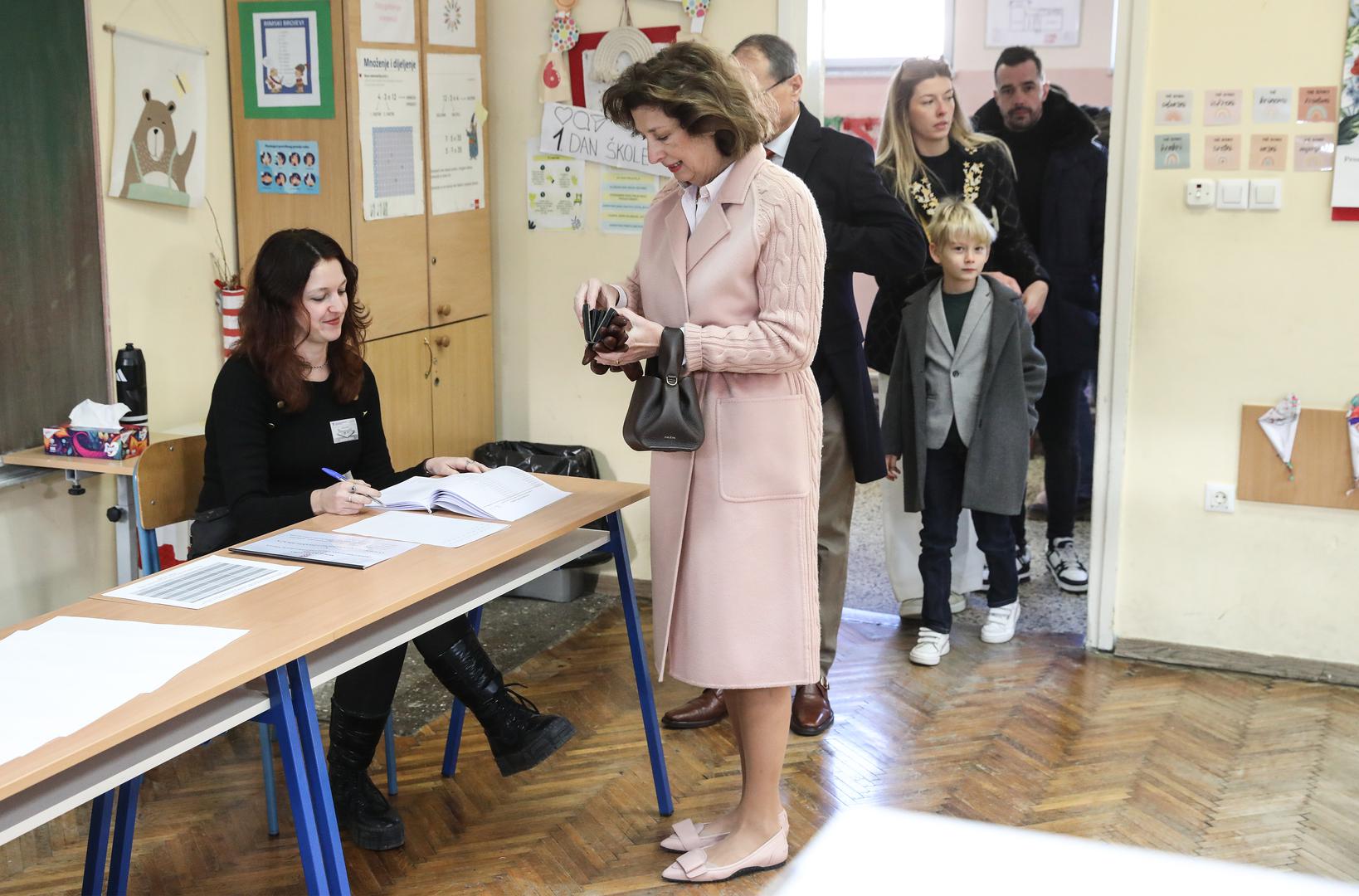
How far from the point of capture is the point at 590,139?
14.5 feet

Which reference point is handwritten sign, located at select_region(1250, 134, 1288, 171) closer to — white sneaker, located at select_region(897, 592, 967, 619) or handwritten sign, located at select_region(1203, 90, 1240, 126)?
handwritten sign, located at select_region(1203, 90, 1240, 126)

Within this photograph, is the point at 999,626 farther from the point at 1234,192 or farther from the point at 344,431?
the point at 344,431

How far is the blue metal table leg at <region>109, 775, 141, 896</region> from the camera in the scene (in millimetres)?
2301

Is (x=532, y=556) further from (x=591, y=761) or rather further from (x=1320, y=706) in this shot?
(x=1320, y=706)

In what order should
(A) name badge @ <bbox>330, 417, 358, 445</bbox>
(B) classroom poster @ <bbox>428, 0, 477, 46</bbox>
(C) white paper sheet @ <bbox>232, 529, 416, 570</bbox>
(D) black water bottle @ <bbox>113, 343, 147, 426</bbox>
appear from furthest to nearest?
(B) classroom poster @ <bbox>428, 0, 477, 46</bbox>
(D) black water bottle @ <bbox>113, 343, 147, 426</bbox>
(A) name badge @ <bbox>330, 417, 358, 445</bbox>
(C) white paper sheet @ <bbox>232, 529, 416, 570</bbox>

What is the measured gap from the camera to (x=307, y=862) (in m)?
1.99

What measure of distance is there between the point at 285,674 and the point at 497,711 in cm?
98

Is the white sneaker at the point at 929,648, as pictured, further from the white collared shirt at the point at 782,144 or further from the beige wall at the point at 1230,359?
the white collared shirt at the point at 782,144

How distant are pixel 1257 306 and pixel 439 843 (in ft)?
8.47

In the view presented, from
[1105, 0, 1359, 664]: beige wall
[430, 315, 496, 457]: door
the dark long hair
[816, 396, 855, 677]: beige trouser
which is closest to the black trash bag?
[430, 315, 496, 457]: door

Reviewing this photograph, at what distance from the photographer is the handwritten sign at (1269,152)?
365 centimetres

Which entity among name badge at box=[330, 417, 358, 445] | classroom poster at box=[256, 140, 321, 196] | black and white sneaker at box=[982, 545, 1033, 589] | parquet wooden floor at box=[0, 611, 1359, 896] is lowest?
parquet wooden floor at box=[0, 611, 1359, 896]

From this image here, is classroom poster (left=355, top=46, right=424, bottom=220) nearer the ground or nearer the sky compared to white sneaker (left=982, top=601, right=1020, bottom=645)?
nearer the sky

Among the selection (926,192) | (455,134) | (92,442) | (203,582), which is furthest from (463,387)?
(203,582)
